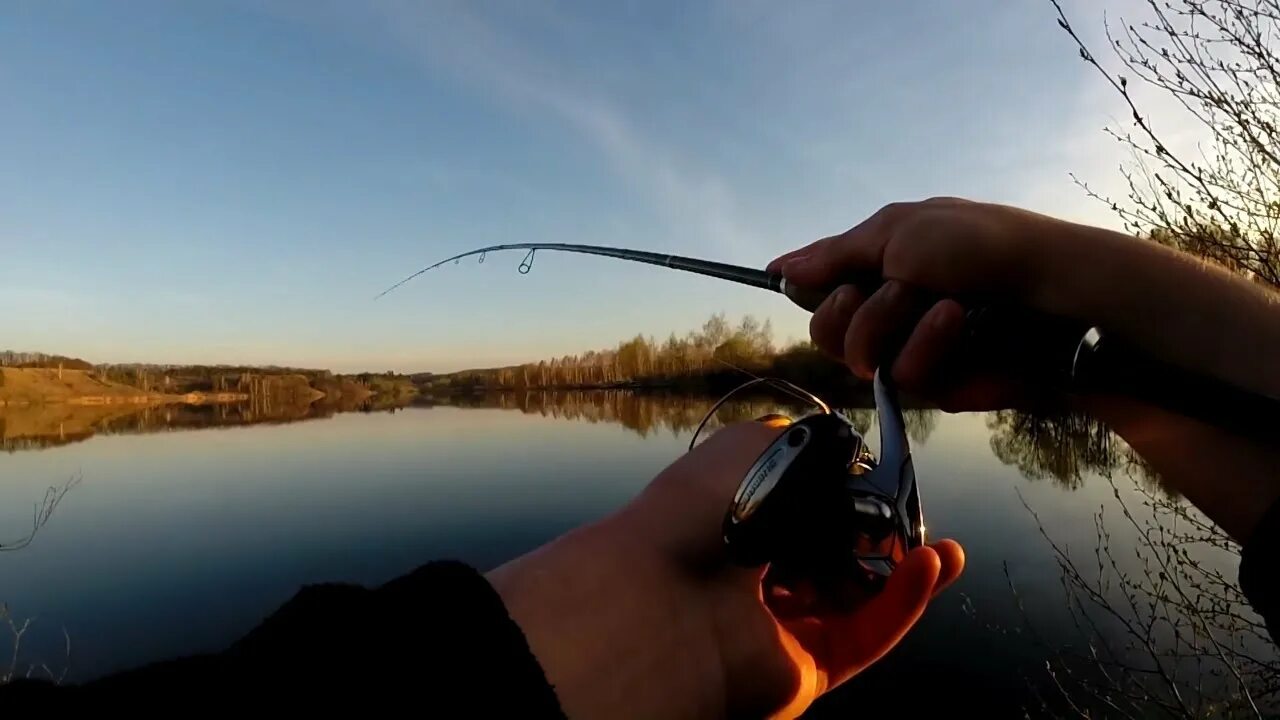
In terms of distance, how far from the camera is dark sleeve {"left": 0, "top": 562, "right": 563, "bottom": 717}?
0.71 meters

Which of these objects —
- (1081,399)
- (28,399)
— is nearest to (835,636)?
(1081,399)

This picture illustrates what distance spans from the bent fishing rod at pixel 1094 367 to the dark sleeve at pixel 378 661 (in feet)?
2.48

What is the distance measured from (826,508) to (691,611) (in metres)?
0.27

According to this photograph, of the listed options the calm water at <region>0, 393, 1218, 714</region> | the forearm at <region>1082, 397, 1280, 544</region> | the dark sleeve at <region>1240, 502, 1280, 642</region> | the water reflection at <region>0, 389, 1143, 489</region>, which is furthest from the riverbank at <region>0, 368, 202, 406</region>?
the dark sleeve at <region>1240, 502, 1280, 642</region>

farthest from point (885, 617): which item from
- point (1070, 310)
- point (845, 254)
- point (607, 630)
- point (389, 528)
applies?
point (389, 528)

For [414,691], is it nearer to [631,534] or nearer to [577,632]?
[577,632]

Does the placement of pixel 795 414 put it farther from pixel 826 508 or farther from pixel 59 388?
pixel 59 388

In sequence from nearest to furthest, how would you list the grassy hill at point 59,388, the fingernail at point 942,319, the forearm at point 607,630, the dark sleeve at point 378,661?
the dark sleeve at point 378,661 → the forearm at point 607,630 → the fingernail at point 942,319 → the grassy hill at point 59,388

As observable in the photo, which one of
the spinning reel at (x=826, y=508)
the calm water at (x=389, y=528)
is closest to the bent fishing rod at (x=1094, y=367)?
the spinning reel at (x=826, y=508)

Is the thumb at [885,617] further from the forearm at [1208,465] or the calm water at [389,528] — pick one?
the calm water at [389,528]

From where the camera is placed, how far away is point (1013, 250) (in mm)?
1044

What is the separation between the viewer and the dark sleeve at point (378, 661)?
0.71 metres

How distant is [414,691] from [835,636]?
2.25 feet

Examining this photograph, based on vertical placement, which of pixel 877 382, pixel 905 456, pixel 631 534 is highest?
pixel 877 382
